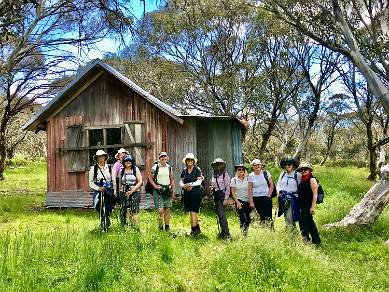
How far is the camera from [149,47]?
27156 mm

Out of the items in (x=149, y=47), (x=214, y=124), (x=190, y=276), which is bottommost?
(x=190, y=276)

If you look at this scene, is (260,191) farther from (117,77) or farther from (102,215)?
(117,77)

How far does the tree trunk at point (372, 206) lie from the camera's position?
11125 mm

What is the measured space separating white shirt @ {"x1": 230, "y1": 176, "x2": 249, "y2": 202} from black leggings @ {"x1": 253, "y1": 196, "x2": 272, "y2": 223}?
0.21m

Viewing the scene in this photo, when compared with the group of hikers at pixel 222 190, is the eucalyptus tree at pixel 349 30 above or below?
above

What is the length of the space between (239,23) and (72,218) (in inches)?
629

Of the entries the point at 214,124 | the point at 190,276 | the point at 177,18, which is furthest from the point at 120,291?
the point at 177,18

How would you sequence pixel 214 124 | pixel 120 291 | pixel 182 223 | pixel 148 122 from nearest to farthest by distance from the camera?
1. pixel 120 291
2. pixel 182 223
3. pixel 148 122
4. pixel 214 124

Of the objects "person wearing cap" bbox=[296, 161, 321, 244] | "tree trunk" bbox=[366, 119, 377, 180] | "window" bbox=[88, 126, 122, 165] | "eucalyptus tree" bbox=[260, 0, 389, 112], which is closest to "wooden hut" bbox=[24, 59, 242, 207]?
"window" bbox=[88, 126, 122, 165]

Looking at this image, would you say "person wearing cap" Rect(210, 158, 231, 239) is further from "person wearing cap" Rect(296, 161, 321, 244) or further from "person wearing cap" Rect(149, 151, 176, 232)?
"person wearing cap" Rect(296, 161, 321, 244)

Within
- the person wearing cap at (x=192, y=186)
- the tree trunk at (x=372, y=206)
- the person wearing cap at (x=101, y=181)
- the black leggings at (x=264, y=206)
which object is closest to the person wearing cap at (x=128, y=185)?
the person wearing cap at (x=101, y=181)

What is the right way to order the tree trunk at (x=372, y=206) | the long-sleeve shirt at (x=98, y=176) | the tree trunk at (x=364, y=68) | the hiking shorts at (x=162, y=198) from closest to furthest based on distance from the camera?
the long-sleeve shirt at (x=98, y=176)
the hiking shorts at (x=162, y=198)
the tree trunk at (x=364, y=68)
the tree trunk at (x=372, y=206)

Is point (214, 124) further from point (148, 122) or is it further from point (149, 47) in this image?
point (149, 47)

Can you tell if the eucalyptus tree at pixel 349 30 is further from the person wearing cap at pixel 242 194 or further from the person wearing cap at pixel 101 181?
the person wearing cap at pixel 101 181
